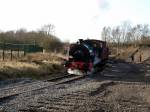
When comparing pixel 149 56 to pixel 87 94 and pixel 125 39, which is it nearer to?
pixel 125 39

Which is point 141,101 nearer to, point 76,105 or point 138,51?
point 76,105

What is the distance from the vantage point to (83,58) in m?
33.3

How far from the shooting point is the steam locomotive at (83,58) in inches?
1283

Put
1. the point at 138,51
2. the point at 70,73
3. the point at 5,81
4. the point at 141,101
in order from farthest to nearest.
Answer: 1. the point at 138,51
2. the point at 70,73
3. the point at 5,81
4. the point at 141,101

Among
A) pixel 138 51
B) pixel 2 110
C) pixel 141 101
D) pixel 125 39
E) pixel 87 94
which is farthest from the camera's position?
pixel 125 39

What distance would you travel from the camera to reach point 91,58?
33.1m

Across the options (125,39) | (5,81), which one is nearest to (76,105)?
(5,81)

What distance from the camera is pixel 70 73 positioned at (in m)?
33.0

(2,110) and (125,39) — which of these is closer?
(2,110)

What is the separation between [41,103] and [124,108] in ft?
8.97

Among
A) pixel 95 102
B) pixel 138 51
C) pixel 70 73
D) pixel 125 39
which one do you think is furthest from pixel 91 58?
pixel 125 39

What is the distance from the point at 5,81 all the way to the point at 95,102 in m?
10.1

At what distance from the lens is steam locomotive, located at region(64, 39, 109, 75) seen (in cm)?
3259

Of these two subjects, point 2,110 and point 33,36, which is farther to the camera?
point 33,36
